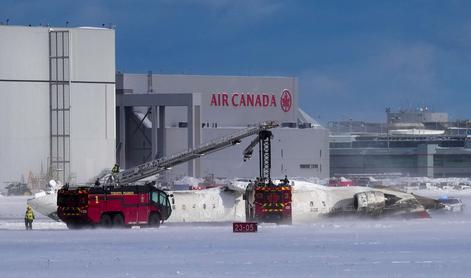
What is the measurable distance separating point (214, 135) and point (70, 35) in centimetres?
2649

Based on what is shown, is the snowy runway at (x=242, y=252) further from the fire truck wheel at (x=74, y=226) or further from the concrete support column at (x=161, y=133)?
the concrete support column at (x=161, y=133)

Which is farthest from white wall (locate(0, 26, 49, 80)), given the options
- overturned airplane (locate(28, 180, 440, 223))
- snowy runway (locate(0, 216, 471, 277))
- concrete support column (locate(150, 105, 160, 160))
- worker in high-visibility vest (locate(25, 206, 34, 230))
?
snowy runway (locate(0, 216, 471, 277))

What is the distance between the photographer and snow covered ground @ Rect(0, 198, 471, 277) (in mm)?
36875

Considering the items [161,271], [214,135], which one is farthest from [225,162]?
[161,271]

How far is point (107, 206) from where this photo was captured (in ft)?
202

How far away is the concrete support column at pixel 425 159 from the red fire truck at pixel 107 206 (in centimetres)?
10487

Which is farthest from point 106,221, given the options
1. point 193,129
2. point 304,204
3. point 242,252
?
point 193,129

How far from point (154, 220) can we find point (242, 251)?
1943 centimetres

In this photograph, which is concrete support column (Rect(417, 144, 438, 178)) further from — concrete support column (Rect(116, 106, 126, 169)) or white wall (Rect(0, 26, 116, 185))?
white wall (Rect(0, 26, 116, 185))

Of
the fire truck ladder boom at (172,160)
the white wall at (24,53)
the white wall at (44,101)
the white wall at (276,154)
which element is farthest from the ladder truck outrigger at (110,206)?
the white wall at (276,154)

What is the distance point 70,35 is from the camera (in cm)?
11300

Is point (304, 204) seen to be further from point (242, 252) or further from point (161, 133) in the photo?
point (161, 133)

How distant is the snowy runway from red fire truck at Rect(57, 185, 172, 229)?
1.44 metres

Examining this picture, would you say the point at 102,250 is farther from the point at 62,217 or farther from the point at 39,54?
the point at 39,54
